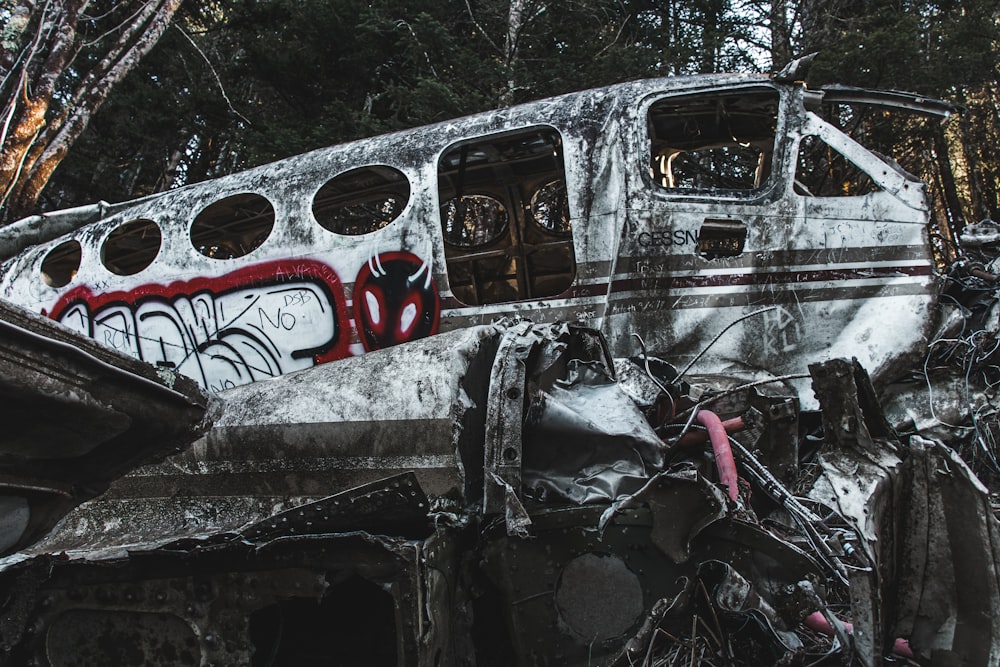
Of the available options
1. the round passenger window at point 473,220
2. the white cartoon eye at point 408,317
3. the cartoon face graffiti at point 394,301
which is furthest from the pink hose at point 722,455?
the round passenger window at point 473,220

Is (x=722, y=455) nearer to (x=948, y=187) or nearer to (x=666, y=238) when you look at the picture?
(x=666, y=238)

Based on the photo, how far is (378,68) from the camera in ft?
44.1

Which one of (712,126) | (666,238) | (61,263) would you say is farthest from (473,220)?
(666,238)

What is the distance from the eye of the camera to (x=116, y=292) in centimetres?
690

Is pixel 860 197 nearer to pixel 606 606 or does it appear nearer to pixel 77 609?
pixel 606 606

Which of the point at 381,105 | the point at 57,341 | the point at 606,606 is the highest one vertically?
the point at 381,105

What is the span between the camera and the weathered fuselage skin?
4777 millimetres

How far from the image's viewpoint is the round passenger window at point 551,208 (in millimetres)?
8117

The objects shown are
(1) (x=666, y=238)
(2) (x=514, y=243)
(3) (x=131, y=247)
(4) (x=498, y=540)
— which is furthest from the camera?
(2) (x=514, y=243)

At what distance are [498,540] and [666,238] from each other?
3.21 metres

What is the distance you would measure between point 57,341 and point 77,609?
1299 mm

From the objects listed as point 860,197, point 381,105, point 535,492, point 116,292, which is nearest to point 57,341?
point 535,492

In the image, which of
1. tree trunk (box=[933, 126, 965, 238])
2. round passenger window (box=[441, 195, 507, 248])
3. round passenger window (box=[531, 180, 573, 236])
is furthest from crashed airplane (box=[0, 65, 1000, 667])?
tree trunk (box=[933, 126, 965, 238])

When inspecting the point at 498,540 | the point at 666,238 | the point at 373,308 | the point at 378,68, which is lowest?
the point at 498,540
